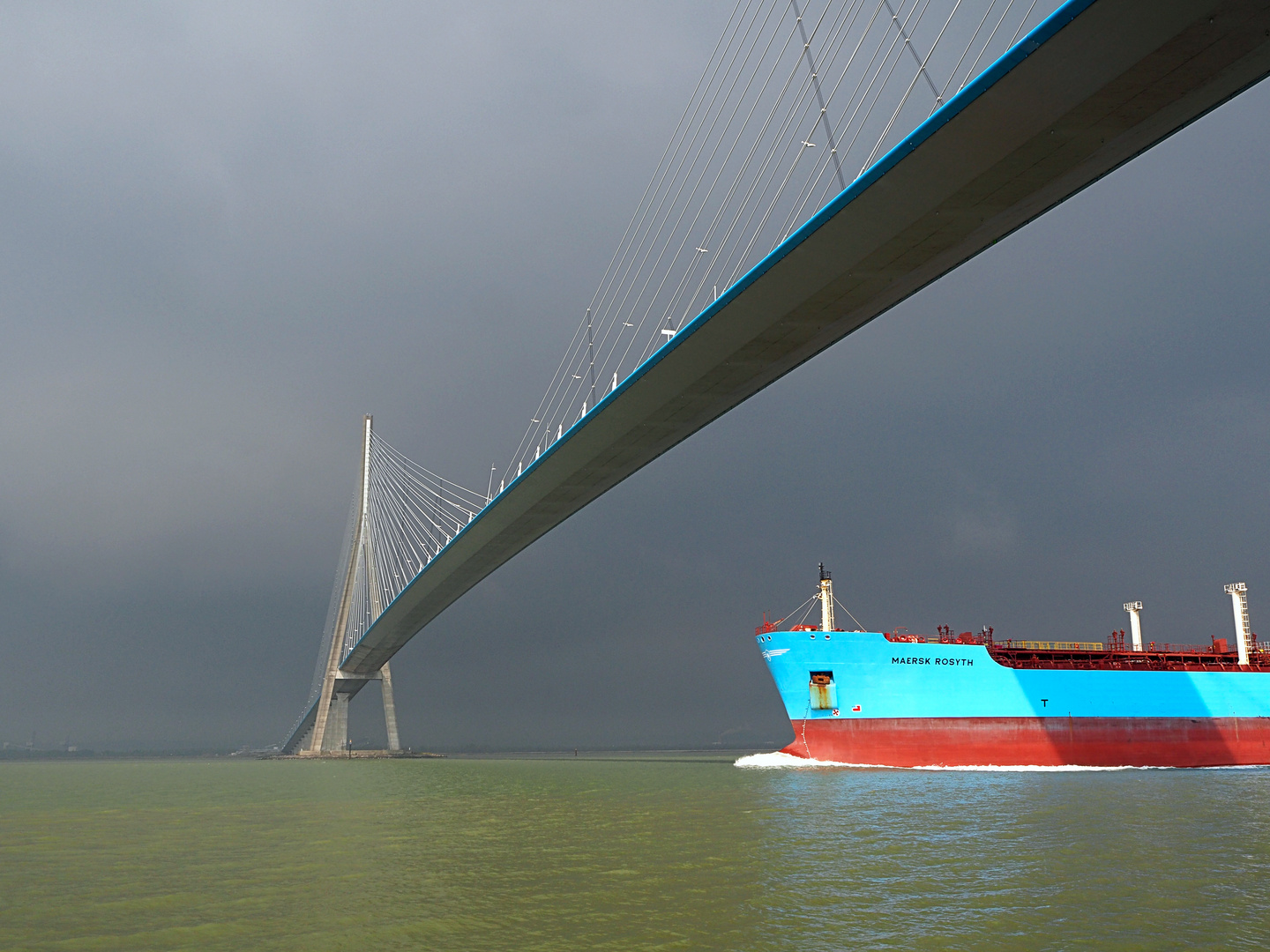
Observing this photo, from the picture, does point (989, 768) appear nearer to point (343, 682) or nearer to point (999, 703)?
point (999, 703)

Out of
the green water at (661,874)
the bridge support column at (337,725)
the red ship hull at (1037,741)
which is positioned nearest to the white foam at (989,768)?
the red ship hull at (1037,741)

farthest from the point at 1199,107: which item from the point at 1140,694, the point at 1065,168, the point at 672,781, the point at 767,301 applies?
the point at 1140,694

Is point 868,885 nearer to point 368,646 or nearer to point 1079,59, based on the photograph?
point 1079,59

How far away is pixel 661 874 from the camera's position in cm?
802

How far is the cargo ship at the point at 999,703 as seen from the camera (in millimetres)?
25859

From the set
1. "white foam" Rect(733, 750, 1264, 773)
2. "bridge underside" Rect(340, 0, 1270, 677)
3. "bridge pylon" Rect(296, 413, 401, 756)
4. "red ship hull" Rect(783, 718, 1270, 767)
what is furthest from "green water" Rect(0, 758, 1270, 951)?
"bridge pylon" Rect(296, 413, 401, 756)

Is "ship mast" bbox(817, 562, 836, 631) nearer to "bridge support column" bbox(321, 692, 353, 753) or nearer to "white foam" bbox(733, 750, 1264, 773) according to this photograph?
"white foam" bbox(733, 750, 1264, 773)

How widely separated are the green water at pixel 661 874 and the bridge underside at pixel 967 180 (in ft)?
25.7

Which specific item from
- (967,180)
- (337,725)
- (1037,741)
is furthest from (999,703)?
(337,725)

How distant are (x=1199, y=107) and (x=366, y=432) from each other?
46922 mm

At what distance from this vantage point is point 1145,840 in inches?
397

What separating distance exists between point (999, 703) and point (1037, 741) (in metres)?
1.59

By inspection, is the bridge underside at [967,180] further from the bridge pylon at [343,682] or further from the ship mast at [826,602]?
the bridge pylon at [343,682]

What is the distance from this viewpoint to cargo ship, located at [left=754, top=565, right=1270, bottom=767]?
1018 inches
